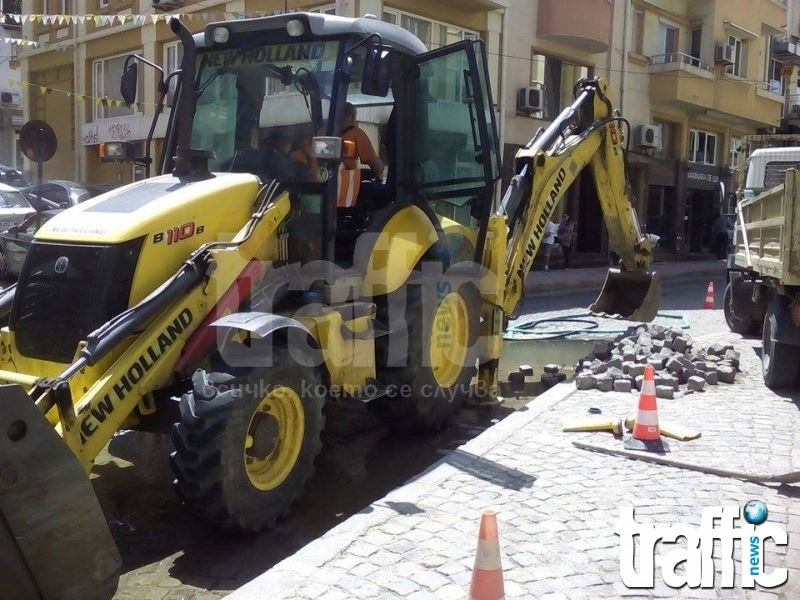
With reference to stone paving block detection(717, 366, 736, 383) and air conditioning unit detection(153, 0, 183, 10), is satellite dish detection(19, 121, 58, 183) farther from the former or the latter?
air conditioning unit detection(153, 0, 183, 10)

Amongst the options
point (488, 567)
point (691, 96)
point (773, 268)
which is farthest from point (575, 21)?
point (488, 567)

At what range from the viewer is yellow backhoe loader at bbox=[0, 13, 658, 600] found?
150 inches

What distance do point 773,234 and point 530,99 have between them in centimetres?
1289

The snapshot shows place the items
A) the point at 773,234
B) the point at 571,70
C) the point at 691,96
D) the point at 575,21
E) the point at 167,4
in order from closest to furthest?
the point at 773,234 < the point at 167,4 < the point at 575,21 < the point at 571,70 < the point at 691,96

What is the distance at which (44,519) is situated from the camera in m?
3.29

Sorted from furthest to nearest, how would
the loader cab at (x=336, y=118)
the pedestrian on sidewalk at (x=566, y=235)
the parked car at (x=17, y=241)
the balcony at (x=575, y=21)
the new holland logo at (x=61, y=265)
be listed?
the pedestrian on sidewalk at (x=566, y=235)
the balcony at (x=575, y=21)
the parked car at (x=17, y=241)
the loader cab at (x=336, y=118)
the new holland logo at (x=61, y=265)

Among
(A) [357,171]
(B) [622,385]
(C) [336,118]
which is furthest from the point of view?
(B) [622,385]

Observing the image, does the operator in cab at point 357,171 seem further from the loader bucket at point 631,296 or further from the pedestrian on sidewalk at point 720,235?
the pedestrian on sidewalk at point 720,235

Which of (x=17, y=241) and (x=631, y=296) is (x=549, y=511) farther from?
(x=17, y=241)

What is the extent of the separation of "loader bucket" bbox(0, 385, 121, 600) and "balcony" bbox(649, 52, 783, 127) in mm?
24010

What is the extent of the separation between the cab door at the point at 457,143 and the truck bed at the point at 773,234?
2448 millimetres

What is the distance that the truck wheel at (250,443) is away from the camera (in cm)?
410

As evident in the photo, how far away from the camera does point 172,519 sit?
189 inches

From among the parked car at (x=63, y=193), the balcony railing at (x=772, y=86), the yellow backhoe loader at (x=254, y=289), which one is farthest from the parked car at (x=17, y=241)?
the balcony railing at (x=772, y=86)
